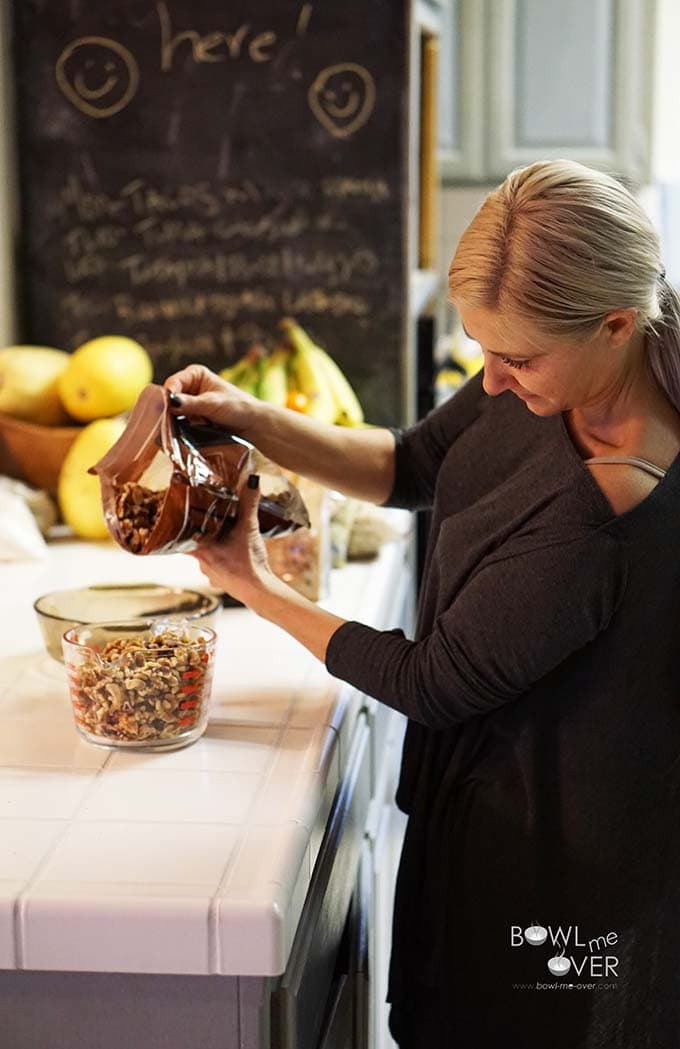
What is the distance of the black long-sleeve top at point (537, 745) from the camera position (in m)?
1.22

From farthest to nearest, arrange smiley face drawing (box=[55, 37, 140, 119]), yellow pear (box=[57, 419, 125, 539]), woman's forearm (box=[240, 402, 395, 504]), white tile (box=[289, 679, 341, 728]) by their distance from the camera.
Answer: smiley face drawing (box=[55, 37, 140, 119])
yellow pear (box=[57, 419, 125, 539])
woman's forearm (box=[240, 402, 395, 504])
white tile (box=[289, 679, 341, 728])

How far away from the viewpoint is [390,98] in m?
2.34

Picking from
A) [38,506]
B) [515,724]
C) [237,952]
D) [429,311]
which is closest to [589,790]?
[515,724]

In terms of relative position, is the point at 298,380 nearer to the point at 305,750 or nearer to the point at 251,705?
the point at 251,705

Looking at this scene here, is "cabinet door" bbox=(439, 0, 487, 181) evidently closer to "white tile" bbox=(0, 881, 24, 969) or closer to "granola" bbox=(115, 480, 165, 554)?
"granola" bbox=(115, 480, 165, 554)

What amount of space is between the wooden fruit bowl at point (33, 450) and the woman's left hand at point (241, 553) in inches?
33.3

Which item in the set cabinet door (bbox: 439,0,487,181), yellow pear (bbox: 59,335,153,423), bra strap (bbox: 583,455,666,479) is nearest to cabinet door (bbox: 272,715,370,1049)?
bra strap (bbox: 583,455,666,479)

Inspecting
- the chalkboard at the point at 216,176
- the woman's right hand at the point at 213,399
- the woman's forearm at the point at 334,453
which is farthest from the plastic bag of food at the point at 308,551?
the chalkboard at the point at 216,176

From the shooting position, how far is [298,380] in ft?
7.50

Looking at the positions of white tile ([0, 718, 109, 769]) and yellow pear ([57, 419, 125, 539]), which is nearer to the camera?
white tile ([0, 718, 109, 769])

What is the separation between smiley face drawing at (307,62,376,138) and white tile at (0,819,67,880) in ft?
5.02

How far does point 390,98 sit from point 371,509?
2.43 ft

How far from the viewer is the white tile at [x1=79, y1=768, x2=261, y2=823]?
1.17 meters

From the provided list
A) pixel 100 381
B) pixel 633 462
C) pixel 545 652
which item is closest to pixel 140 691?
pixel 545 652
